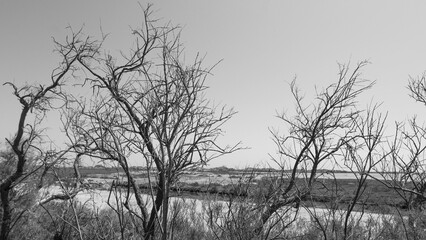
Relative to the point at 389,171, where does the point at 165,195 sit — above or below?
below

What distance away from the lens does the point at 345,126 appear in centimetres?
891

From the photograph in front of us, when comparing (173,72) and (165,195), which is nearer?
(165,195)

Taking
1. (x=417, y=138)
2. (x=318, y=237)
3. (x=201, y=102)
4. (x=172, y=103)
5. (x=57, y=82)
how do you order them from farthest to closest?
1. (x=318, y=237)
2. (x=57, y=82)
3. (x=417, y=138)
4. (x=201, y=102)
5. (x=172, y=103)

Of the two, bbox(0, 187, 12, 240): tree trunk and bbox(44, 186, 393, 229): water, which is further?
bbox(0, 187, 12, 240): tree trunk

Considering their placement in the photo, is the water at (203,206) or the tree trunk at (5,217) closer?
the water at (203,206)

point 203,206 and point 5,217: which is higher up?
point 203,206

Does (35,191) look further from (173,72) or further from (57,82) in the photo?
(173,72)

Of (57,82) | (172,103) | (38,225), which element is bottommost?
(38,225)

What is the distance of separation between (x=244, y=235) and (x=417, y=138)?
194 inches

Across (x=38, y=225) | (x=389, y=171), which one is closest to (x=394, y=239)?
(x=389, y=171)

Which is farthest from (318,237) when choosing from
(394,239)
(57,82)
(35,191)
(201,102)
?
(35,191)

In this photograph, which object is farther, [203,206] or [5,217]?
[5,217]

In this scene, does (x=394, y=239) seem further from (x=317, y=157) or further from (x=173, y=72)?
(x=173, y=72)

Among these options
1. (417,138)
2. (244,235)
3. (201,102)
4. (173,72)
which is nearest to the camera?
(173,72)
